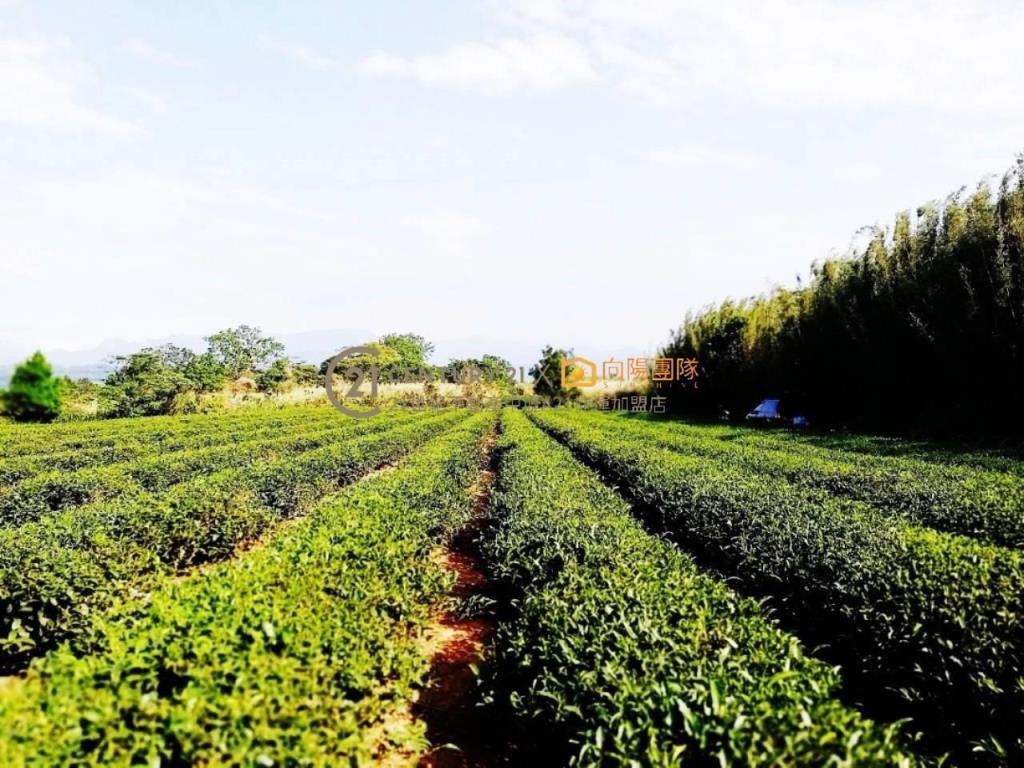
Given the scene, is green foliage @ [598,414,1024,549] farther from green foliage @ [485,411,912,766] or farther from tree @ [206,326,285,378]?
tree @ [206,326,285,378]

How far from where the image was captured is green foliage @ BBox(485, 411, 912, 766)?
6.09 ft

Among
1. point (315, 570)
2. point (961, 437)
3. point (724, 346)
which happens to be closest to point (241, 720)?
point (315, 570)

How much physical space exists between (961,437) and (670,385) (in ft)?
68.6

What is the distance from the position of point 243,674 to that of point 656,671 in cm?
167

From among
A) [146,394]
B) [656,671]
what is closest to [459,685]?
[656,671]

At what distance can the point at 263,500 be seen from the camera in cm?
827

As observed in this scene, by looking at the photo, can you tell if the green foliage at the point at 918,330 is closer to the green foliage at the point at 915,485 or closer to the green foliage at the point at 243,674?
the green foliage at the point at 915,485

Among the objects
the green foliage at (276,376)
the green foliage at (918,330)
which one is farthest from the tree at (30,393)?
the green foliage at (918,330)

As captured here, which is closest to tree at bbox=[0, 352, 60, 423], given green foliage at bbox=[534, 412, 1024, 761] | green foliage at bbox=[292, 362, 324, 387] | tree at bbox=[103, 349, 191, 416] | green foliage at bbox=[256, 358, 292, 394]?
tree at bbox=[103, 349, 191, 416]

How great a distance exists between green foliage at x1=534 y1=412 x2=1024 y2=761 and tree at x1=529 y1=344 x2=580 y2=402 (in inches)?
1618

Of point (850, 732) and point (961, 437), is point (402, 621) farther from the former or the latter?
point (961, 437)

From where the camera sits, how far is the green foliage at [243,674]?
1826mm

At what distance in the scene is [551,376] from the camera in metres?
49.8

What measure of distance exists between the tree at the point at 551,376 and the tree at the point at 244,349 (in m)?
32.0
